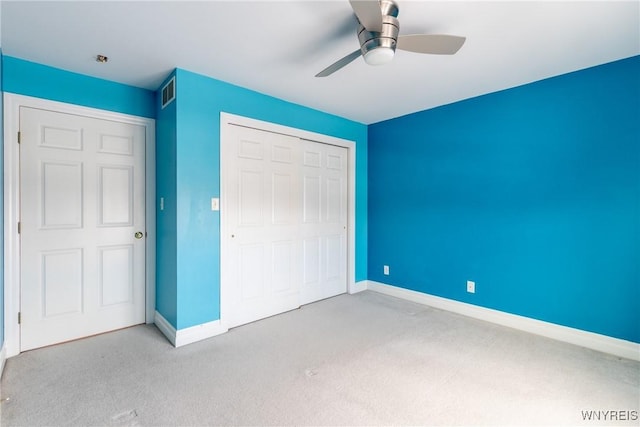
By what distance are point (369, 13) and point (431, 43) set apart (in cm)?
50

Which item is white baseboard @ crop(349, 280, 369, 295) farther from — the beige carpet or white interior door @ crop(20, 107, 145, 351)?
white interior door @ crop(20, 107, 145, 351)

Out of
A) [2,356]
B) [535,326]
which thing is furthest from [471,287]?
[2,356]

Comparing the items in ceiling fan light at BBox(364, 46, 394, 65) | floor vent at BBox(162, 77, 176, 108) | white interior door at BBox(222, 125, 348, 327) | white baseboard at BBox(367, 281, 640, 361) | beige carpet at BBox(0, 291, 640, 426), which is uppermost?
floor vent at BBox(162, 77, 176, 108)

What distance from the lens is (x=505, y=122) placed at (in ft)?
9.84

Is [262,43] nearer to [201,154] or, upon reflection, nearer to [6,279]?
[201,154]

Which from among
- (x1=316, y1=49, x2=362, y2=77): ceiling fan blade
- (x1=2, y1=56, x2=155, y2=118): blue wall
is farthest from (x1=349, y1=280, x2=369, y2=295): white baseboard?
(x1=2, y1=56, x2=155, y2=118): blue wall

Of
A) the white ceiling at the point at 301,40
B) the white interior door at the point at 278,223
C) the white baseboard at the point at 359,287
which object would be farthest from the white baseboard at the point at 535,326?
the white ceiling at the point at 301,40

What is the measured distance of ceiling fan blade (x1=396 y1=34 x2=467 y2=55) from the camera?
1707 millimetres

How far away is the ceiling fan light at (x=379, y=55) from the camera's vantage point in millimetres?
1706

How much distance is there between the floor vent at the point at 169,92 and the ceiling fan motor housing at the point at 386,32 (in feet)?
5.76

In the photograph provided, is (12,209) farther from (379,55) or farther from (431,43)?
(431,43)

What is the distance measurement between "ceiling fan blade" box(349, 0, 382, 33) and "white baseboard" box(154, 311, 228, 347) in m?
2.68

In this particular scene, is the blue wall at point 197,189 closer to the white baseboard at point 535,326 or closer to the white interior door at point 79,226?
the white interior door at point 79,226

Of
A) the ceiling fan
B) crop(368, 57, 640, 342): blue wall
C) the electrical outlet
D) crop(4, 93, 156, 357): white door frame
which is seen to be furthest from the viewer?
the electrical outlet
